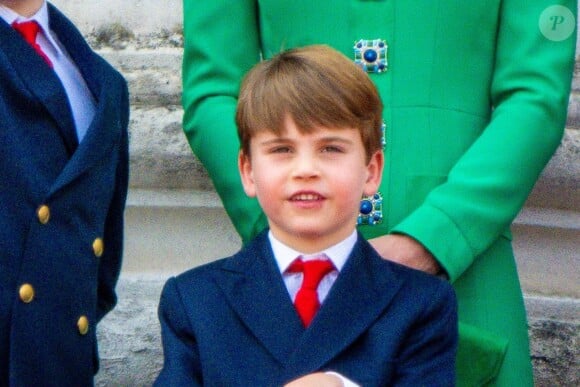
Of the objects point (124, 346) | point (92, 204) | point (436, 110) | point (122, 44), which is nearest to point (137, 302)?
point (124, 346)

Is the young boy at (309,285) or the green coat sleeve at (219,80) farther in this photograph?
the green coat sleeve at (219,80)

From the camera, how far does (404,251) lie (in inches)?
89.6

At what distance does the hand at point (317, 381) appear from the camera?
201 cm

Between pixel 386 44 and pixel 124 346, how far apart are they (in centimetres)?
140

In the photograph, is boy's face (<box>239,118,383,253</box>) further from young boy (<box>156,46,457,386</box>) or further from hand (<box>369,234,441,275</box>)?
hand (<box>369,234,441,275</box>)

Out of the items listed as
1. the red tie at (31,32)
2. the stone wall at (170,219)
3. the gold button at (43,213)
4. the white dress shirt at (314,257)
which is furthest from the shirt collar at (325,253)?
the stone wall at (170,219)

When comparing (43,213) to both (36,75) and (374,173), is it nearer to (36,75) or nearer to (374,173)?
(36,75)

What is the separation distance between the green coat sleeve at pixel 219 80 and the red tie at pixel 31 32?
0.85 feet

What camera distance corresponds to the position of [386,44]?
2.41m

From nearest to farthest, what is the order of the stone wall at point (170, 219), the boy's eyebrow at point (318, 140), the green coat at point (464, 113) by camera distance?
the boy's eyebrow at point (318, 140), the green coat at point (464, 113), the stone wall at point (170, 219)

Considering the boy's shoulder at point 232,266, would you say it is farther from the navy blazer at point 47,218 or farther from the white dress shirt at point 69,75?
the white dress shirt at point 69,75

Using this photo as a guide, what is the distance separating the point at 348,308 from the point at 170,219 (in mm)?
1548

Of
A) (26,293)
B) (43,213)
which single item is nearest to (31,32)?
(43,213)

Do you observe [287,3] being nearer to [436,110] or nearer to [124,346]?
[436,110]
